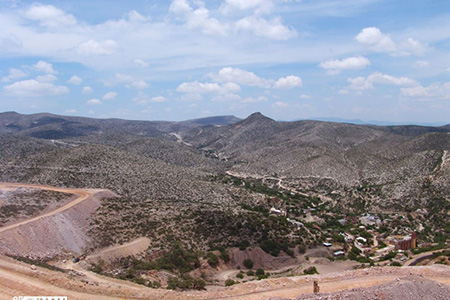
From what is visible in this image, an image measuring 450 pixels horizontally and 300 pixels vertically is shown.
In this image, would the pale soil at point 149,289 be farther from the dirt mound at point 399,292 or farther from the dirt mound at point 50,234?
the dirt mound at point 50,234

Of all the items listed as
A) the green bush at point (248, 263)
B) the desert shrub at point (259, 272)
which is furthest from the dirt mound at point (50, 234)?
the desert shrub at point (259, 272)

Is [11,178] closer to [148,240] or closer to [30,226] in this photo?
[30,226]

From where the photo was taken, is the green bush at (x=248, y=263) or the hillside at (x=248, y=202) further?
the green bush at (x=248, y=263)

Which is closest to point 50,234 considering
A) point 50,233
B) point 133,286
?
point 50,233

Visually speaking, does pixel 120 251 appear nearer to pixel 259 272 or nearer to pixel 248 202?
pixel 259 272

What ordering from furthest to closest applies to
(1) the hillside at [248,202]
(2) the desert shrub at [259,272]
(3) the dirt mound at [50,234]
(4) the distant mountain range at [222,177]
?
1. (4) the distant mountain range at [222,177]
2. (1) the hillside at [248,202]
3. (2) the desert shrub at [259,272]
4. (3) the dirt mound at [50,234]

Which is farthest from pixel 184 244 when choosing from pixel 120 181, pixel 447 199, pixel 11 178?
pixel 447 199
